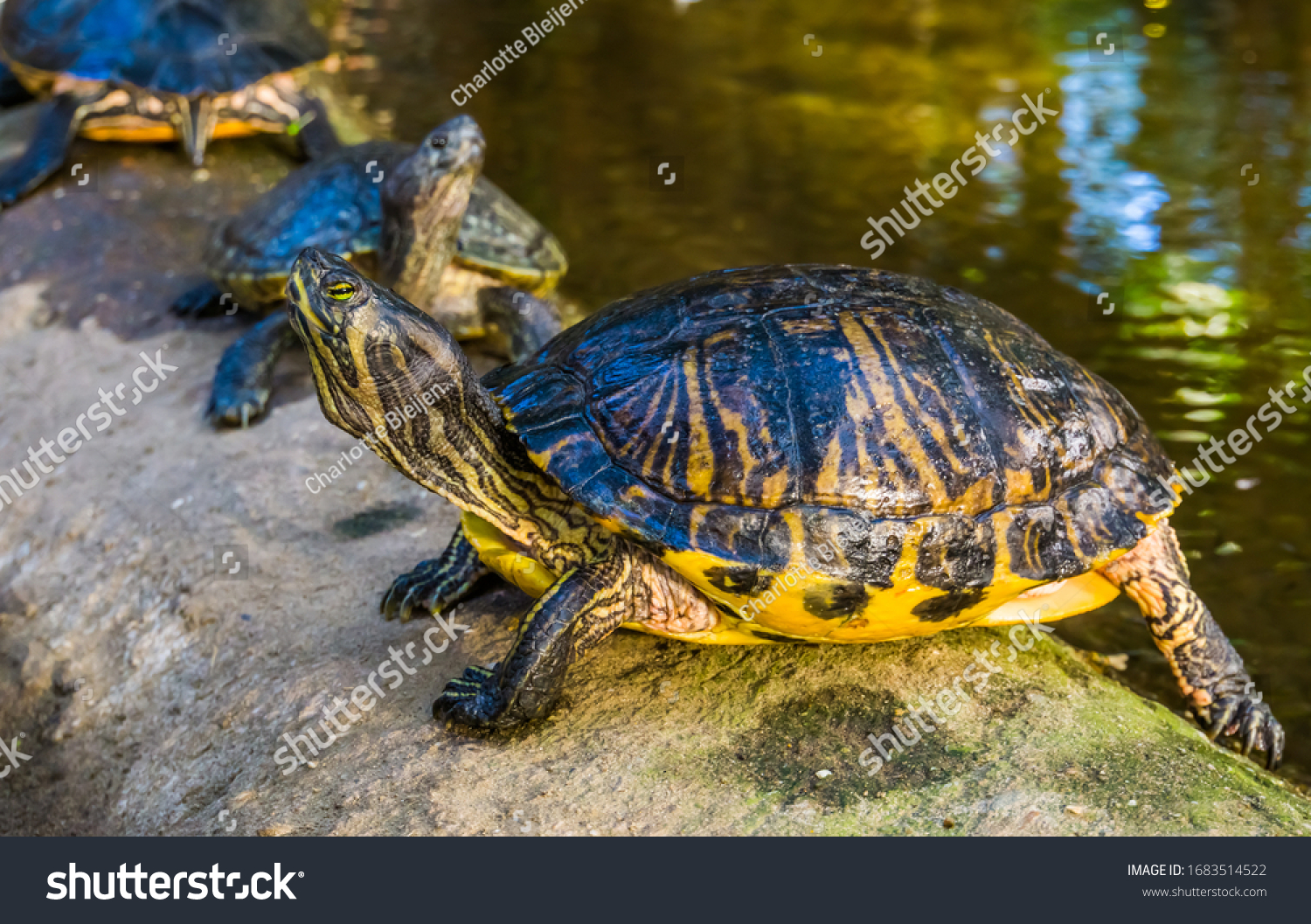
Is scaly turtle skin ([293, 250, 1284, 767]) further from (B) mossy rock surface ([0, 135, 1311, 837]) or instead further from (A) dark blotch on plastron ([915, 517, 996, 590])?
(B) mossy rock surface ([0, 135, 1311, 837])

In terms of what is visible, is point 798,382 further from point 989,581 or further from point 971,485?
point 989,581

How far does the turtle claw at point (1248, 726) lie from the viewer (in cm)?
400

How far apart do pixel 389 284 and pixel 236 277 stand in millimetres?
917

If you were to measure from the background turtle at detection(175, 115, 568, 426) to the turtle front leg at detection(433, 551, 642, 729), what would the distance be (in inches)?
111

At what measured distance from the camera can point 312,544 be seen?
4660 mm

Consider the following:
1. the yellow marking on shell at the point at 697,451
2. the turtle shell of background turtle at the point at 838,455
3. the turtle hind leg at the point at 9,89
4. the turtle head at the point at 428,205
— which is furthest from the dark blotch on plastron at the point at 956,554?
the turtle hind leg at the point at 9,89

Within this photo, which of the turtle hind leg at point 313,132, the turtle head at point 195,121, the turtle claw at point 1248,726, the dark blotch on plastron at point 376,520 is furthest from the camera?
the turtle hind leg at point 313,132

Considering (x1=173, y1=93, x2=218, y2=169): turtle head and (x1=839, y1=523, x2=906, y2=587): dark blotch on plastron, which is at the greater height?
(x1=173, y1=93, x2=218, y2=169): turtle head

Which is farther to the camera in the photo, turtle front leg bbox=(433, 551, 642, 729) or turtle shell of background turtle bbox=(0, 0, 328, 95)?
turtle shell of background turtle bbox=(0, 0, 328, 95)

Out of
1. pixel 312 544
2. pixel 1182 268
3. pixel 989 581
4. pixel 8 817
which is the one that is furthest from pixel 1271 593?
pixel 8 817

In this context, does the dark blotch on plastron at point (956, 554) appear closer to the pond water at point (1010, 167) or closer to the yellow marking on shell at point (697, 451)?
the yellow marking on shell at point (697, 451)

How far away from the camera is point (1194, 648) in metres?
4.02

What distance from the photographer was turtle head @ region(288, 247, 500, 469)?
3.10 metres

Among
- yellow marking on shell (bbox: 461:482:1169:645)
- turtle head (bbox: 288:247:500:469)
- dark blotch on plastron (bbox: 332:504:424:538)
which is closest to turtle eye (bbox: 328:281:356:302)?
turtle head (bbox: 288:247:500:469)
